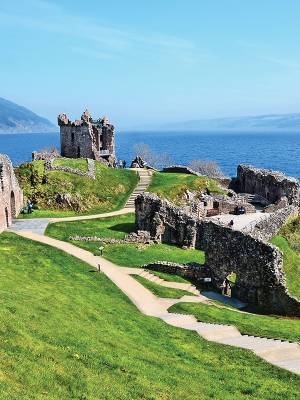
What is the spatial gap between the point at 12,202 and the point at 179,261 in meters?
23.5

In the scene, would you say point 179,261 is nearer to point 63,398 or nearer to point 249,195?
point 63,398

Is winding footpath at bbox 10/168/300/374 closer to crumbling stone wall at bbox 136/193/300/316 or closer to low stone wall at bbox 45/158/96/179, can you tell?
crumbling stone wall at bbox 136/193/300/316

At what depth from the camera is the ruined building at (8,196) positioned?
167 ft

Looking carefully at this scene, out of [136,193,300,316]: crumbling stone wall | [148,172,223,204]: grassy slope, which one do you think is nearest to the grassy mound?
[148,172,223,204]: grassy slope

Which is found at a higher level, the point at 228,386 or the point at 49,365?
the point at 49,365

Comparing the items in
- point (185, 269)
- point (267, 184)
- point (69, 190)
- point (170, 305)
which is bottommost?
point (170, 305)

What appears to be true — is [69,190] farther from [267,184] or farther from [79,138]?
[267,184]

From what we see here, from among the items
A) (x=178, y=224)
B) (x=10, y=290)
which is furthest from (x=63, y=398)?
(x=178, y=224)

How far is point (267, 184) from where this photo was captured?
262 ft

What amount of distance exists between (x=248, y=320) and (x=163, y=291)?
24.0ft

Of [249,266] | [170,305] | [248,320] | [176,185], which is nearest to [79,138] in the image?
[176,185]

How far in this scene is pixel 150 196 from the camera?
53.7 meters

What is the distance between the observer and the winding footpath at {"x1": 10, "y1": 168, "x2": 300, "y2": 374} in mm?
25797

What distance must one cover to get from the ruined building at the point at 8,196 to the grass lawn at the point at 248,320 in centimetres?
2474
